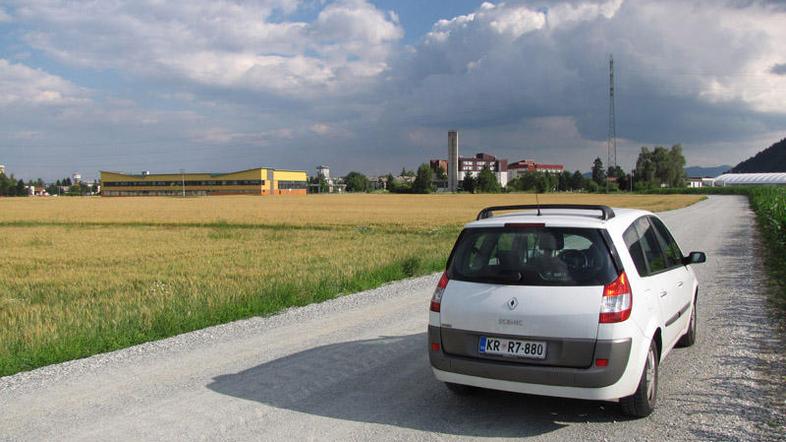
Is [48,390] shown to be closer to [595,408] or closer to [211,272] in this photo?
[595,408]

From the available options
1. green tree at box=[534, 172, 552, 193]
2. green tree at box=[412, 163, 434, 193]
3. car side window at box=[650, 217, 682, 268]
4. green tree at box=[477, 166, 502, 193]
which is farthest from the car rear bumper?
green tree at box=[477, 166, 502, 193]

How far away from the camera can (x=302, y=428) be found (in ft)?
14.8

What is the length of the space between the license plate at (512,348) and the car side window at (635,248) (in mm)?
1098

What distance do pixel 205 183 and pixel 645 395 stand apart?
6227 inches

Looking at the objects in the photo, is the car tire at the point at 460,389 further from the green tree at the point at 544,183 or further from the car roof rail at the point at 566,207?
the green tree at the point at 544,183

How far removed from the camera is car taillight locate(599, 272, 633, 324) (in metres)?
4.32

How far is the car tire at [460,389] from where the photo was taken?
203 inches

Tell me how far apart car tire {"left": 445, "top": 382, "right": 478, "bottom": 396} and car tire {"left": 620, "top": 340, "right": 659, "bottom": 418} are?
1.24 m

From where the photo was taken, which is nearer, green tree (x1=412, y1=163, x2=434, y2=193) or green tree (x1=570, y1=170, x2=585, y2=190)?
green tree (x1=412, y1=163, x2=434, y2=193)

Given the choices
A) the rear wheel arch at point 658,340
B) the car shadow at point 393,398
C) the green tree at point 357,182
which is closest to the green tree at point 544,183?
the green tree at point 357,182

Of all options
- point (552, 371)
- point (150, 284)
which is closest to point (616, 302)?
point (552, 371)

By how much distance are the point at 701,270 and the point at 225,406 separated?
11.3m

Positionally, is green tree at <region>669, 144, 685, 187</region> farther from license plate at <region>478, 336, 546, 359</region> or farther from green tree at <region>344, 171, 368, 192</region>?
license plate at <region>478, 336, 546, 359</region>

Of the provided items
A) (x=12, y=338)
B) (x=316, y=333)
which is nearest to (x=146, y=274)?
(x=12, y=338)
